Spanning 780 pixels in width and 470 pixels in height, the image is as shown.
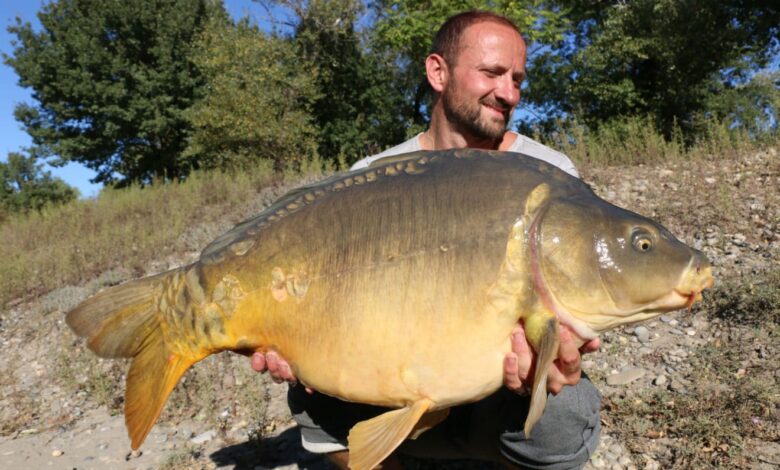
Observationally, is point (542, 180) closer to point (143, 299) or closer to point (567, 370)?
point (567, 370)

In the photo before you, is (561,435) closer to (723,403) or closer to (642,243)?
(642,243)

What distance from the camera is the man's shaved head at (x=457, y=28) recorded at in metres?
2.69

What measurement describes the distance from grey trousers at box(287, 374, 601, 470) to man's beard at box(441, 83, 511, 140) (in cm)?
114

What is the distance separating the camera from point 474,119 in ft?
8.54

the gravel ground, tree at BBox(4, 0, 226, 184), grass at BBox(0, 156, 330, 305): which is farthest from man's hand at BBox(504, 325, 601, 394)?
tree at BBox(4, 0, 226, 184)

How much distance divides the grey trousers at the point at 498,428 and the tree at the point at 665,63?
40.3 feet

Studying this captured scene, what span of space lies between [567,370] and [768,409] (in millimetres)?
1492

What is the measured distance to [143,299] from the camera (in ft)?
6.01

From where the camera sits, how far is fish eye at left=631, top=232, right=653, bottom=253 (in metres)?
1.49

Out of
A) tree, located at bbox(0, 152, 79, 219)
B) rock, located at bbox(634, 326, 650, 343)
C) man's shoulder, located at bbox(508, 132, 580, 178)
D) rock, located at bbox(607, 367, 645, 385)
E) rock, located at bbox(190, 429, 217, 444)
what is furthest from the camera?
tree, located at bbox(0, 152, 79, 219)

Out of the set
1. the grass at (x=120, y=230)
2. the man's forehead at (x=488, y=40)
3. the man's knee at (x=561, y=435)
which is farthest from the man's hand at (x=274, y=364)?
the grass at (x=120, y=230)

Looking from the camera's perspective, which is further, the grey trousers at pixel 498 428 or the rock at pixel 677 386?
the rock at pixel 677 386

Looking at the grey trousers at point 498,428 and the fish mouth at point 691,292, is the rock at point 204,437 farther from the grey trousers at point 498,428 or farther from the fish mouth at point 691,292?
the fish mouth at point 691,292

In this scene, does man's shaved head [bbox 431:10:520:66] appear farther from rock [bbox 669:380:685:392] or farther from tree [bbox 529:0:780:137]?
tree [bbox 529:0:780:137]
